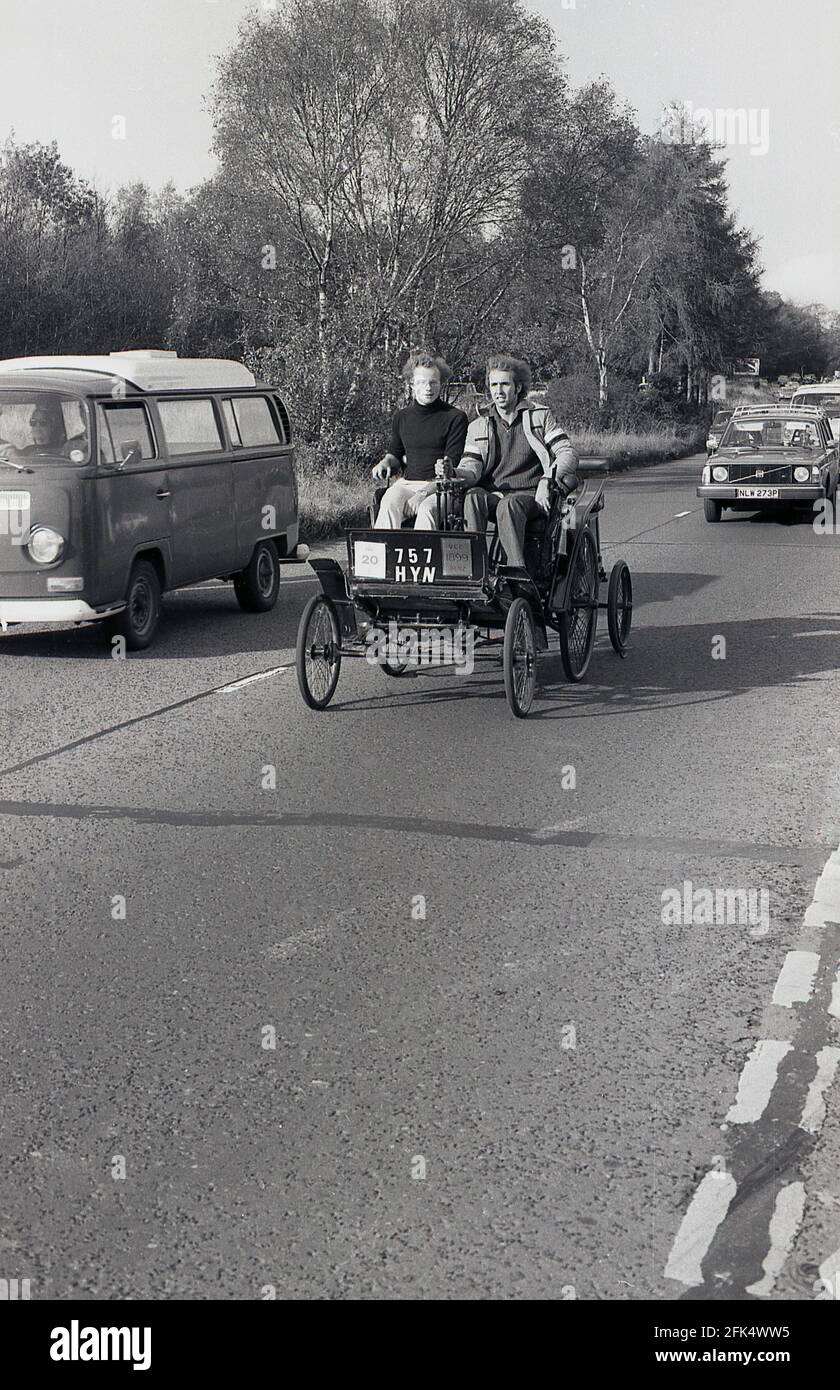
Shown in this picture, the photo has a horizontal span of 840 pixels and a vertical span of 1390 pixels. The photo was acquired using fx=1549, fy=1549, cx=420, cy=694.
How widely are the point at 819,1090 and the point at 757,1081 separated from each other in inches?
6.4

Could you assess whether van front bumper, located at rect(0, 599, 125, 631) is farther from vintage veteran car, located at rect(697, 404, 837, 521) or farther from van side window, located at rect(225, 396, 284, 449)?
vintage veteran car, located at rect(697, 404, 837, 521)

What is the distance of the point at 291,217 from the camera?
114ft

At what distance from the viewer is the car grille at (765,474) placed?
75.8 feet

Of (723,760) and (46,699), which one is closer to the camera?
(723,760)

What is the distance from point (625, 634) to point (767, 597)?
12.1 ft

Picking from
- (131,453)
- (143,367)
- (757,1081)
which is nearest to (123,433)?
(131,453)

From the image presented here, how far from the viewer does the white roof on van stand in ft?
37.7

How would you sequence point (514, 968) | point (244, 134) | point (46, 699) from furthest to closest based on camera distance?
point (244, 134) < point (46, 699) < point (514, 968)

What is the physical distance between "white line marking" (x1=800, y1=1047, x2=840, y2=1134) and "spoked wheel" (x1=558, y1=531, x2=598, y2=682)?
513 cm

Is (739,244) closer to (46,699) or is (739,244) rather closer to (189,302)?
(189,302)

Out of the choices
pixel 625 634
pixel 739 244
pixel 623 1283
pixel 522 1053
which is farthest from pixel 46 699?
pixel 739 244

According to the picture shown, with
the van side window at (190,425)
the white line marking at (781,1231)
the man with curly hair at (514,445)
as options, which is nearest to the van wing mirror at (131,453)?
the van side window at (190,425)

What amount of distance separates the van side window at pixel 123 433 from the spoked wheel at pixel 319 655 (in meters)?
2.60

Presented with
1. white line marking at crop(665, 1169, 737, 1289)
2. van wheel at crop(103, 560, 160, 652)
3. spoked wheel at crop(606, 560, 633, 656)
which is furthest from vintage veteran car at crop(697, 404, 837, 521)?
white line marking at crop(665, 1169, 737, 1289)
